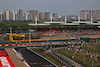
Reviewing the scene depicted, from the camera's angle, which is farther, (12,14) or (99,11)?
(12,14)

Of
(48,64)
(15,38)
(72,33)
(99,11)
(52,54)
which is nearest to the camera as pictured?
(48,64)

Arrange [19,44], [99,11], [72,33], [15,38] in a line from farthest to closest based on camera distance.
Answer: [99,11] → [72,33] → [15,38] → [19,44]

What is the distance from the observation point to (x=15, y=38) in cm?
4134

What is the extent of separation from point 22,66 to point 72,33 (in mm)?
36642

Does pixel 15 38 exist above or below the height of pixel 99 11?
below

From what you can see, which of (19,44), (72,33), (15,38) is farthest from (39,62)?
(72,33)

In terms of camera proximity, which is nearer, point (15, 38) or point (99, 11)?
point (15, 38)

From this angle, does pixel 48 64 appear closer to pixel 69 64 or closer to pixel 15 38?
pixel 69 64

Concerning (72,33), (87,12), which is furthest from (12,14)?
(72,33)

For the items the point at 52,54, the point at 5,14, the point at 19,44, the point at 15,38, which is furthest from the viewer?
the point at 5,14

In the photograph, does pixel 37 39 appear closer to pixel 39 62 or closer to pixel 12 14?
pixel 39 62

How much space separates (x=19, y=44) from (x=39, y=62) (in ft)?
49.9

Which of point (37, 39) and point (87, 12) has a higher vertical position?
point (87, 12)

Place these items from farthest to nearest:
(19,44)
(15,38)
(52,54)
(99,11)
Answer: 1. (99,11)
2. (15,38)
3. (19,44)
4. (52,54)
